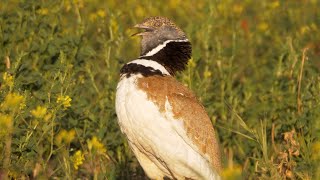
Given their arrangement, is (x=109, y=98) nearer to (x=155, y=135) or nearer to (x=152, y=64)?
(x=152, y=64)

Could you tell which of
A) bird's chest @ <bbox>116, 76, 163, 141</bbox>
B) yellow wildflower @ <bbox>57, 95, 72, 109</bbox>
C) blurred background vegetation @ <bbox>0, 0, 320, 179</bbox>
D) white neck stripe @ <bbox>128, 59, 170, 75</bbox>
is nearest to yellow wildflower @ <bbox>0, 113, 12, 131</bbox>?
blurred background vegetation @ <bbox>0, 0, 320, 179</bbox>

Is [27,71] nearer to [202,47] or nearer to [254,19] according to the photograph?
[202,47]

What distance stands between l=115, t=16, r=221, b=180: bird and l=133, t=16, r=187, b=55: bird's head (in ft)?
0.09

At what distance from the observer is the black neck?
619cm

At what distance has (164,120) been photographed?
18.9ft

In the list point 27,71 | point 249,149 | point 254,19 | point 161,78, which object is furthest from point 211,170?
point 254,19

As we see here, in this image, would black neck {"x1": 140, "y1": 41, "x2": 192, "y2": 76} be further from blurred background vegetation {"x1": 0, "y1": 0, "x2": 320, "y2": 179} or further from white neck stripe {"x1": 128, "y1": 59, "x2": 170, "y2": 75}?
blurred background vegetation {"x1": 0, "y1": 0, "x2": 320, "y2": 179}

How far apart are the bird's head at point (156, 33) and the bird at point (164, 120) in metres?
0.03

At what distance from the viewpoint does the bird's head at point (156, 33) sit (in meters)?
6.30

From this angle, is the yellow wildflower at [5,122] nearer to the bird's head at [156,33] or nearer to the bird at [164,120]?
the bird at [164,120]

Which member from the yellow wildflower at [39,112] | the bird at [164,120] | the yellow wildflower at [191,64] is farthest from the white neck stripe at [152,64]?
the yellow wildflower at [191,64]

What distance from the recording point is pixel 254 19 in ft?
37.2

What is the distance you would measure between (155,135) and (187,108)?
34cm

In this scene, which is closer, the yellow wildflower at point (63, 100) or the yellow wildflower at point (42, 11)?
the yellow wildflower at point (63, 100)
